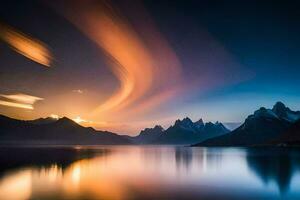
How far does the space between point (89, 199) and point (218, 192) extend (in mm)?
18535

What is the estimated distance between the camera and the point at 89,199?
36406 millimetres

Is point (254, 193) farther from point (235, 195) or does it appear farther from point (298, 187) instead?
point (298, 187)

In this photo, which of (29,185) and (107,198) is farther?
(29,185)

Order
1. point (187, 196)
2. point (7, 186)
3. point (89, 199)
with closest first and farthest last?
point (89, 199) < point (187, 196) < point (7, 186)

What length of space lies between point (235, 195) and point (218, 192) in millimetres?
3058

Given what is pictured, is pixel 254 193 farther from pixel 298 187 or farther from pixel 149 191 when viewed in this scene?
pixel 149 191

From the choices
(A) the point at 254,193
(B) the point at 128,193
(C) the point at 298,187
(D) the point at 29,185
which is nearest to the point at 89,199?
(B) the point at 128,193

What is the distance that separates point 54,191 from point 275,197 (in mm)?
29739

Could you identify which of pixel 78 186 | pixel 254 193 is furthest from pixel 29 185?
pixel 254 193

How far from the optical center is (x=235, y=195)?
41.4 metres

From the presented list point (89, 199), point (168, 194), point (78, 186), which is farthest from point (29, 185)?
point (168, 194)

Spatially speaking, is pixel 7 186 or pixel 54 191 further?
pixel 7 186

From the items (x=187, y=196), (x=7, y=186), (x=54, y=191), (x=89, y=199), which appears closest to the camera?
(x=89, y=199)

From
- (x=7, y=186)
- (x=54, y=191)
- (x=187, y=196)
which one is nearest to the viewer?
(x=187, y=196)
